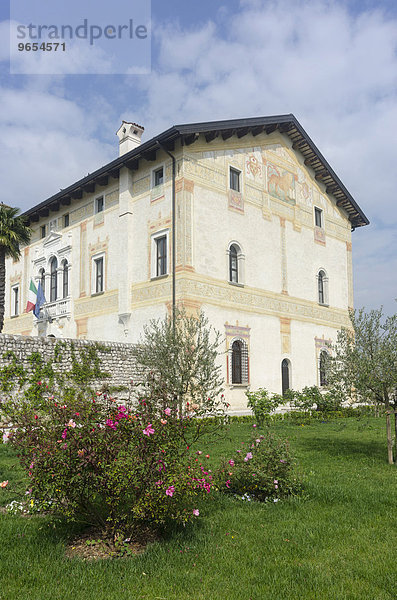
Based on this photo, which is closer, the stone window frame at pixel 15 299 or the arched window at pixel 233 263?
the arched window at pixel 233 263

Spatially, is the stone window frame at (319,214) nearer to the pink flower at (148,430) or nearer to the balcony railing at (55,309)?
the balcony railing at (55,309)

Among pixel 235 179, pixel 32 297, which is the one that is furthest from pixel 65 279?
pixel 235 179

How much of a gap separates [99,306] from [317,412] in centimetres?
1050

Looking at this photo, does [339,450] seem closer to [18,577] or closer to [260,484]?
[260,484]

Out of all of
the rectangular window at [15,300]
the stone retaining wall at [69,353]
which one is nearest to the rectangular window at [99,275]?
the stone retaining wall at [69,353]

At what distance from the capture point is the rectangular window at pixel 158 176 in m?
20.8

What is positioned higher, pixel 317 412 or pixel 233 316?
pixel 233 316

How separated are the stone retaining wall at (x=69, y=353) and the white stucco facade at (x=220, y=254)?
1997 millimetres

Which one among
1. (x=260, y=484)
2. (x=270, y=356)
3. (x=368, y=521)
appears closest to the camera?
(x=368, y=521)

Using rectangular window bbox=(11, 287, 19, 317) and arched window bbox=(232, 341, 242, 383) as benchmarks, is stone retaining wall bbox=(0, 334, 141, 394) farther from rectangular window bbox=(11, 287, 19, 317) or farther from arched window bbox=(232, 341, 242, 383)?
rectangular window bbox=(11, 287, 19, 317)

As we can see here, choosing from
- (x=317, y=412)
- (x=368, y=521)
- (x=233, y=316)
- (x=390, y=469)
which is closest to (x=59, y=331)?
(x=233, y=316)

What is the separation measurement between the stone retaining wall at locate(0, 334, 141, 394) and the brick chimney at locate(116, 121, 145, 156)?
11340 mm

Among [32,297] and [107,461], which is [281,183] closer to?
[32,297]

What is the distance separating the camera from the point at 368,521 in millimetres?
5723
